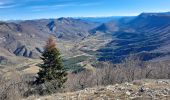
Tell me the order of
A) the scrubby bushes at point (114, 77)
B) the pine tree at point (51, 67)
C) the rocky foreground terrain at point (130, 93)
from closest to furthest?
the rocky foreground terrain at point (130, 93)
the pine tree at point (51, 67)
the scrubby bushes at point (114, 77)

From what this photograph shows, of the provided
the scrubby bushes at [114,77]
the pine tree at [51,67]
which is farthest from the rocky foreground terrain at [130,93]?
the scrubby bushes at [114,77]

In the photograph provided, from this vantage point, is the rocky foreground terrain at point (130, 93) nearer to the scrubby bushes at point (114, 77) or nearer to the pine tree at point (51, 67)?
the pine tree at point (51, 67)

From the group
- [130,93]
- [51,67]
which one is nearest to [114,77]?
[51,67]

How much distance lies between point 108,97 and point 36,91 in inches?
880

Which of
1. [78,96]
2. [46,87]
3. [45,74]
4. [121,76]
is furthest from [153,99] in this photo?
[121,76]

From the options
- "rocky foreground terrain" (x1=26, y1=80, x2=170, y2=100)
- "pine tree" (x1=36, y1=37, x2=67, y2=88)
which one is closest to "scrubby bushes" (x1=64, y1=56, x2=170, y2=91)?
"pine tree" (x1=36, y1=37, x2=67, y2=88)

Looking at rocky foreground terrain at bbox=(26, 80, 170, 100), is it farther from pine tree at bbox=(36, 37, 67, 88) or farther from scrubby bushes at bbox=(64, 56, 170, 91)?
scrubby bushes at bbox=(64, 56, 170, 91)

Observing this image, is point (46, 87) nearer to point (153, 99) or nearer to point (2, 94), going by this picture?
point (2, 94)

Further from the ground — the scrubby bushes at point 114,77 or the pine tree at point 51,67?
the pine tree at point 51,67

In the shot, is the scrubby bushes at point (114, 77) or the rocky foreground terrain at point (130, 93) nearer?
the rocky foreground terrain at point (130, 93)

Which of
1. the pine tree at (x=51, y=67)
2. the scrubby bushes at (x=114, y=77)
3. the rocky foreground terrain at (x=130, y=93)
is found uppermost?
the rocky foreground terrain at (x=130, y=93)

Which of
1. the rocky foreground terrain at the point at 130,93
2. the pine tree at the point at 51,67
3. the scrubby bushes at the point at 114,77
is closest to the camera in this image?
the rocky foreground terrain at the point at 130,93

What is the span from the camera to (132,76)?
118312 mm

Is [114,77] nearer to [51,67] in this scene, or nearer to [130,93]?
[51,67]
